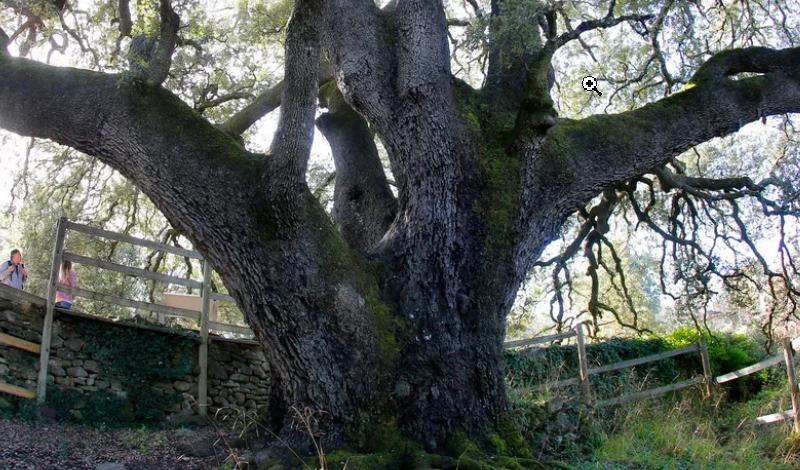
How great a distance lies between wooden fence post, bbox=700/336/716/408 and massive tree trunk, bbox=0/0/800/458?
5.47m

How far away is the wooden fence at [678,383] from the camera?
732cm

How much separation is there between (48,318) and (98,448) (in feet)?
6.03

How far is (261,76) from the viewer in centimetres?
1075

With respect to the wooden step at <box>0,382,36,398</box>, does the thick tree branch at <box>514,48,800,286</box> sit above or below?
above

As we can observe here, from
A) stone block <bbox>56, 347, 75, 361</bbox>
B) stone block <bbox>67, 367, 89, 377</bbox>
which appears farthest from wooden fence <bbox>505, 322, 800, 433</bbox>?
stone block <bbox>56, 347, 75, 361</bbox>

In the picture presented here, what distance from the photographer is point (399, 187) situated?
605 cm

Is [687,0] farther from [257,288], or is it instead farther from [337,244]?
[257,288]

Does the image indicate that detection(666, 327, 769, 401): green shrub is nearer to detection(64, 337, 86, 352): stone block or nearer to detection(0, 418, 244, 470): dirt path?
detection(0, 418, 244, 470): dirt path

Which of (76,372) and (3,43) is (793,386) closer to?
(76,372)

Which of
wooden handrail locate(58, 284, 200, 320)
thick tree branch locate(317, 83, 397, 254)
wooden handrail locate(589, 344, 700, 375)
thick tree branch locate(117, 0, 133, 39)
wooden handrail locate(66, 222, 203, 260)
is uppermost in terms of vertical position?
thick tree branch locate(117, 0, 133, 39)

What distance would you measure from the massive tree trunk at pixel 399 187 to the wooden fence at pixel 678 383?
9.92ft

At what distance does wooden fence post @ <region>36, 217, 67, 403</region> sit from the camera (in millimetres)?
6605

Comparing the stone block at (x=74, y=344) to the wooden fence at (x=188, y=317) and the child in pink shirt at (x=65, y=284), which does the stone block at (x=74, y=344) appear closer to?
the wooden fence at (x=188, y=317)

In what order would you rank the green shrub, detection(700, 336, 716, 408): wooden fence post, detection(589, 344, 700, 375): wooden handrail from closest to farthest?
detection(589, 344, 700, 375): wooden handrail < detection(700, 336, 716, 408): wooden fence post < the green shrub
